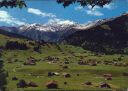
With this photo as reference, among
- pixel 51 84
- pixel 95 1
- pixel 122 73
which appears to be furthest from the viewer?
pixel 122 73

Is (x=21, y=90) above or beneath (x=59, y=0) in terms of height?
beneath

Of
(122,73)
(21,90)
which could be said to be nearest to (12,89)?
(21,90)

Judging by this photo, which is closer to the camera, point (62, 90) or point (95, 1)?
point (95, 1)

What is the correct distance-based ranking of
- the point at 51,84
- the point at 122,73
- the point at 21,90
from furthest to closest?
the point at 122,73 < the point at 51,84 < the point at 21,90

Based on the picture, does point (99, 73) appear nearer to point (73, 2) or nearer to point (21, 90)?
point (21, 90)

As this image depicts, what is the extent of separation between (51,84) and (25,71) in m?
57.7

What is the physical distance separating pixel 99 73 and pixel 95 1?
123 m

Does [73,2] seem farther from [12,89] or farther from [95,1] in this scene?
[12,89]

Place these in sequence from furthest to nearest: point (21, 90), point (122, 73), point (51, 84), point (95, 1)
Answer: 1. point (122, 73)
2. point (51, 84)
3. point (21, 90)
4. point (95, 1)

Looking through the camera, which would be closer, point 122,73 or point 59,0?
point 59,0

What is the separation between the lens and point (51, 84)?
9300 cm

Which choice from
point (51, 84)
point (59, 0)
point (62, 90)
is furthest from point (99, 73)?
point (59, 0)

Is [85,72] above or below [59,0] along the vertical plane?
below

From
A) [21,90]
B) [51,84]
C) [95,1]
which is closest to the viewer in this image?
[95,1]
